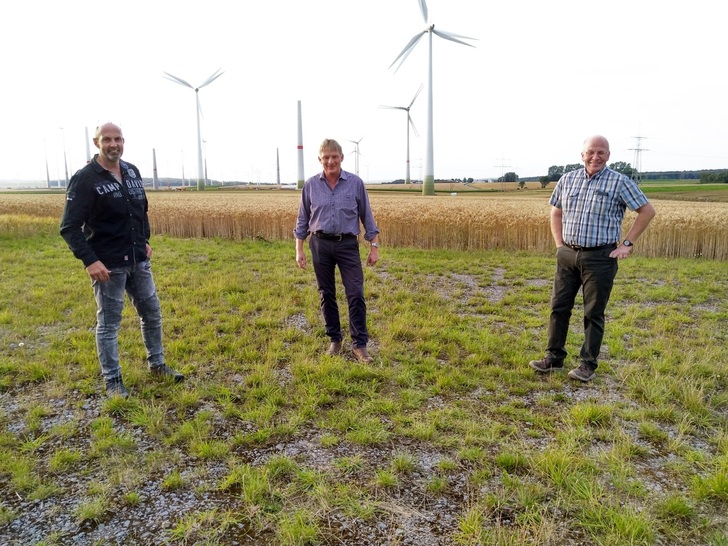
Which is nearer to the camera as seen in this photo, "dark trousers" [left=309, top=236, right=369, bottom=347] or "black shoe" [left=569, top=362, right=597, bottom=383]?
"black shoe" [left=569, top=362, right=597, bottom=383]

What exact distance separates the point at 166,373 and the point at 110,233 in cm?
149

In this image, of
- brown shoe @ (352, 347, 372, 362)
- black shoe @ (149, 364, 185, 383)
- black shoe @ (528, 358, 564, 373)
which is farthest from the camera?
brown shoe @ (352, 347, 372, 362)

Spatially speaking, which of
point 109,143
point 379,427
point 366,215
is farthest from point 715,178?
point 109,143

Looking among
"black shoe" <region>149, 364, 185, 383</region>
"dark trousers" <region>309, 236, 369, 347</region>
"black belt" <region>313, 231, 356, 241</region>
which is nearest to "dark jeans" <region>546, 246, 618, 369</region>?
"dark trousers" <region>309, 236, 369, 347</region>

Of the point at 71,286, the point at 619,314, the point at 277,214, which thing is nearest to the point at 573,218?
the point at 619,314

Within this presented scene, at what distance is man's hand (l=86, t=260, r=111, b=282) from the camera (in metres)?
3.77

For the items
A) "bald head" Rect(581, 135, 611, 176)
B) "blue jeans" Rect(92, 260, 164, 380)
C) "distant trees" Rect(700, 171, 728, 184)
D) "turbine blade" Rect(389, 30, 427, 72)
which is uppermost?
"turbine blade" Rect(389, 30, 427, 72)

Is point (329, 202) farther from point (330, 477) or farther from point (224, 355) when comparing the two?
point (330, 477)

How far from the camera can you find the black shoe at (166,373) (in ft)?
14.7

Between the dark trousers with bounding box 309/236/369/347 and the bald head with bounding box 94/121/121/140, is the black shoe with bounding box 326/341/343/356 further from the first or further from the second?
the bald head with bounding box 94/121/121/140

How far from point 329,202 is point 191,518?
3.22 metres

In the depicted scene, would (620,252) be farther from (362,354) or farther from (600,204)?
(362,354)

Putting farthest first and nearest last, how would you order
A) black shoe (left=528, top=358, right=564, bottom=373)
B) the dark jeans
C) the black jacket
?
1. black shoe (left=528, top=358, right=564, bottom=373)
2. the dark jeans
3. the black jacket

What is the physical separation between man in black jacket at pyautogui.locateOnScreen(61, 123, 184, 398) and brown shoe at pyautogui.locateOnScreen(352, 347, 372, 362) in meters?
2.23
